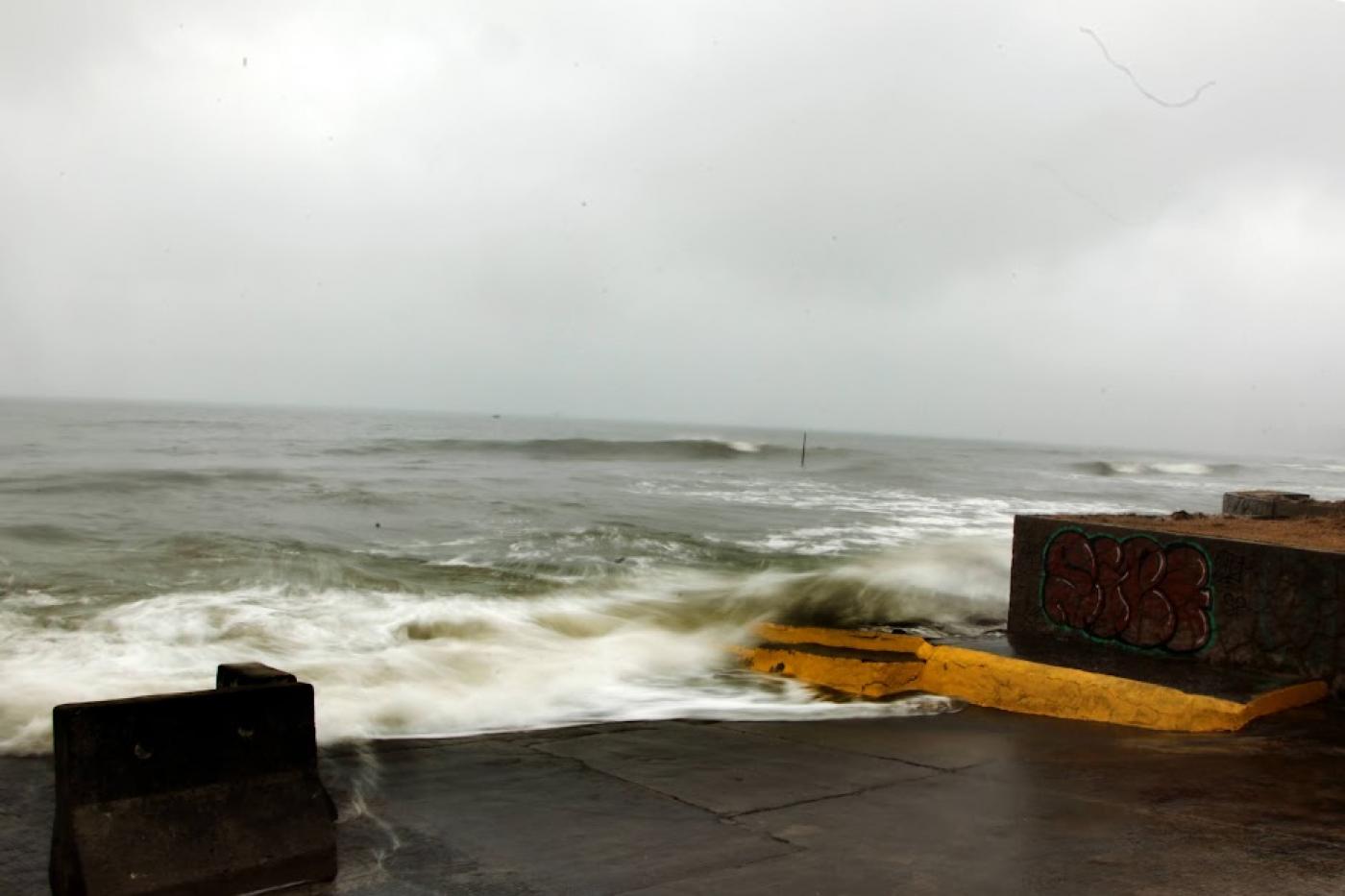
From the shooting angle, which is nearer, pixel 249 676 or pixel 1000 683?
pixel 249 676

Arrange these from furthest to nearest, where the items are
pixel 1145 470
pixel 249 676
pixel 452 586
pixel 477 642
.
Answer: pixel 1145 470, pixel 452 586, pixel 477 642, pixel 249 676

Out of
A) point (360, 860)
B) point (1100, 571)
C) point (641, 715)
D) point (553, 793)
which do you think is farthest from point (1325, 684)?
point (360, 860)

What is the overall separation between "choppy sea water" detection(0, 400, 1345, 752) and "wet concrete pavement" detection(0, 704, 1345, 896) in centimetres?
93

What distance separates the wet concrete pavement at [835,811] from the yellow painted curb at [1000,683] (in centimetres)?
19

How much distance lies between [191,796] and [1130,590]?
20.6 feet

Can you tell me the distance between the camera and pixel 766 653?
8.24 meters

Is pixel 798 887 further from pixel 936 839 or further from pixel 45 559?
pixel 45 559

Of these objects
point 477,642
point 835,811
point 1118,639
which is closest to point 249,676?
point 835,811

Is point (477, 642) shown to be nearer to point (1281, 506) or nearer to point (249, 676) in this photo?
point (249, 676)

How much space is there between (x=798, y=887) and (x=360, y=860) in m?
1.68

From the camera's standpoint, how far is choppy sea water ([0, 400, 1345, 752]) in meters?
7.32

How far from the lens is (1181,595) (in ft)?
22.6

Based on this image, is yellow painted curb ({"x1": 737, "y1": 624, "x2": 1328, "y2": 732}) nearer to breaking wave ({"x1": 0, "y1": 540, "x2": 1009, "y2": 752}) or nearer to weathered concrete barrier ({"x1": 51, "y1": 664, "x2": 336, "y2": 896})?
breaking wave ({"x1": 0, "y1": 540, "x2": 1009, "y2": 752})

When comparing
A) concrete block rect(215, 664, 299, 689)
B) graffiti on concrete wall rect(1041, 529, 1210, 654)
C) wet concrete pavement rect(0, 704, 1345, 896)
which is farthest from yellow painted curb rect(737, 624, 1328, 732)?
concrete block rect(215, 664, 299, 689)
